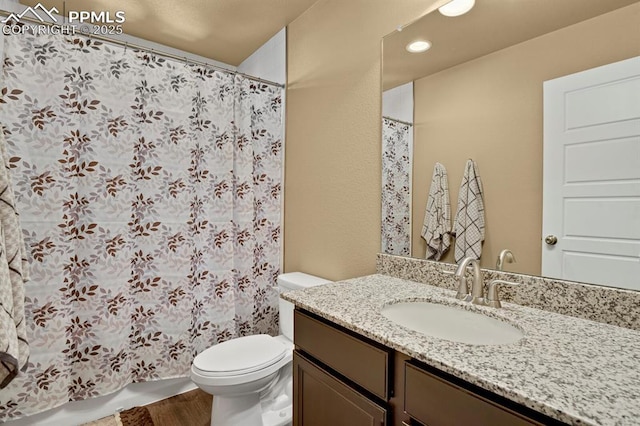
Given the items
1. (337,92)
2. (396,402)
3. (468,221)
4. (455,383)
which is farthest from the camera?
(337,92)

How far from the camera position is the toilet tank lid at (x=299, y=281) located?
1813 mm

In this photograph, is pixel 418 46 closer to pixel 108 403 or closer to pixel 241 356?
pixel 241 356

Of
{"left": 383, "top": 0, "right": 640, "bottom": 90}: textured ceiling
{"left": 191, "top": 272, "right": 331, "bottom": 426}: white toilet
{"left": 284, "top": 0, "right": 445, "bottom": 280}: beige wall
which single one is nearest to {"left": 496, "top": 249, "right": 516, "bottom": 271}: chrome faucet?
{"left": 284, "top": 0, "right": 445, "bottom": 280}: beige wall

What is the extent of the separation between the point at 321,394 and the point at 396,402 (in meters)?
0.30

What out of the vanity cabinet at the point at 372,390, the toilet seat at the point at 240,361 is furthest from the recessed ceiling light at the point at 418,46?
the toilet seat at the point at 240,361

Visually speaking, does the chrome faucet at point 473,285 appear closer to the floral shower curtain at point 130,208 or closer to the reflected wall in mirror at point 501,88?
the reflected wall in mirror at point 501,88

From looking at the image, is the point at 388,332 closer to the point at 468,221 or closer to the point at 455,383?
the point at 455,383

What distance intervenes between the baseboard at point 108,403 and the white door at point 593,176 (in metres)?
2.13

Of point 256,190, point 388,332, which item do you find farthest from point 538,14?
point 256,190

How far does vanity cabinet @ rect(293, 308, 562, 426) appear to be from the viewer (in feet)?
2.08

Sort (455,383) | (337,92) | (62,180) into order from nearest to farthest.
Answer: (455,383)
(62,180)
(337,92)

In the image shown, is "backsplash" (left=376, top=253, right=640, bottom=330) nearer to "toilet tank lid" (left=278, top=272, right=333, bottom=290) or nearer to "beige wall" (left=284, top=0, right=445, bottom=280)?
"beige wall" (left=284, top=0, right=445, bottom=280)

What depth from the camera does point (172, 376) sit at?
1.91 meters

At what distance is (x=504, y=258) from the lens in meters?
1.14
